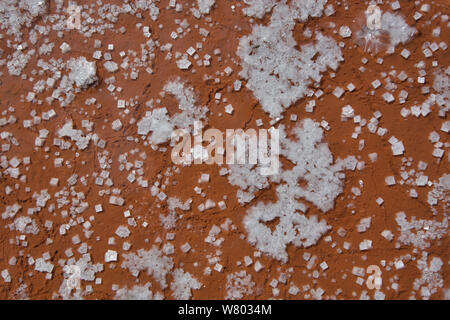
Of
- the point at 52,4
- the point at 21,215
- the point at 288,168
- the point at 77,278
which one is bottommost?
the point at 77,278

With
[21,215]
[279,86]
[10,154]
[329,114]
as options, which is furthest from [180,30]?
[21,215]

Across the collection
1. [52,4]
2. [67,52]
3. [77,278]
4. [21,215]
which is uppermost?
[52,4]

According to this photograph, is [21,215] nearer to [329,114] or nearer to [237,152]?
[237,152]

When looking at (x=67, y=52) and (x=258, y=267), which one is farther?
(x=67, y=52)

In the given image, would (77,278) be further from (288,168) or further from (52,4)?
(52,4)

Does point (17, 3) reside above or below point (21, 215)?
above

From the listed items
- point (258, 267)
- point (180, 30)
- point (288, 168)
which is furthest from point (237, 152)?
point (180, 30)

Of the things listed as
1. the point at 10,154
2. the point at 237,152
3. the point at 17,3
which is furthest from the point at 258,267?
the point at 17,3

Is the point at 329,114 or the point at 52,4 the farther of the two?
the point at 52,4

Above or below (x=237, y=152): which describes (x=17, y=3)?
above
